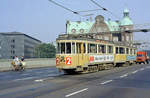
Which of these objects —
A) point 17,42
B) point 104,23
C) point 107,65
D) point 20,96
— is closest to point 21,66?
point 107,65

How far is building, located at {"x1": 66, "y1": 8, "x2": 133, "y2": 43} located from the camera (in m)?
Result: 95.8

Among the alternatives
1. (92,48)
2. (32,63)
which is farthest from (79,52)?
(32,63)

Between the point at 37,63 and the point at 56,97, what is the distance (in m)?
30.5

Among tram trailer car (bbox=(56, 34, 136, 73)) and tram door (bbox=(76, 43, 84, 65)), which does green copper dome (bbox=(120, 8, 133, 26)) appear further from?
tram door (bbox=(76, 43, 84, 65))

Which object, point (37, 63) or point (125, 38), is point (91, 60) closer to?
point (37, 63)

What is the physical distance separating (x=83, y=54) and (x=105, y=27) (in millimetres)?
77232

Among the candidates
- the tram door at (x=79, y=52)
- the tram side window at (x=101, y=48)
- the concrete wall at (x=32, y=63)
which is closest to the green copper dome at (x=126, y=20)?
the concrete wall at (x=32, y=63)

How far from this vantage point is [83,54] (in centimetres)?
2002

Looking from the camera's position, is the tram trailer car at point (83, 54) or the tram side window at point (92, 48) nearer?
the tram trailer car at point (83, 54)

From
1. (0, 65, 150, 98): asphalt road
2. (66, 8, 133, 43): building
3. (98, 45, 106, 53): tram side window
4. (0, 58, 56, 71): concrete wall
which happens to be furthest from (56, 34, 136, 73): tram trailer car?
(66, 8, 133, 43): building

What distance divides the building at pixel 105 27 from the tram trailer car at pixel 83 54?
69439 millimetres

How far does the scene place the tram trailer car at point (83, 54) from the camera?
18.9 meters

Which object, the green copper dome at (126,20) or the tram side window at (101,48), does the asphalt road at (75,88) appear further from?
the green copper dome at (126,20)

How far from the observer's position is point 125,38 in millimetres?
100375
